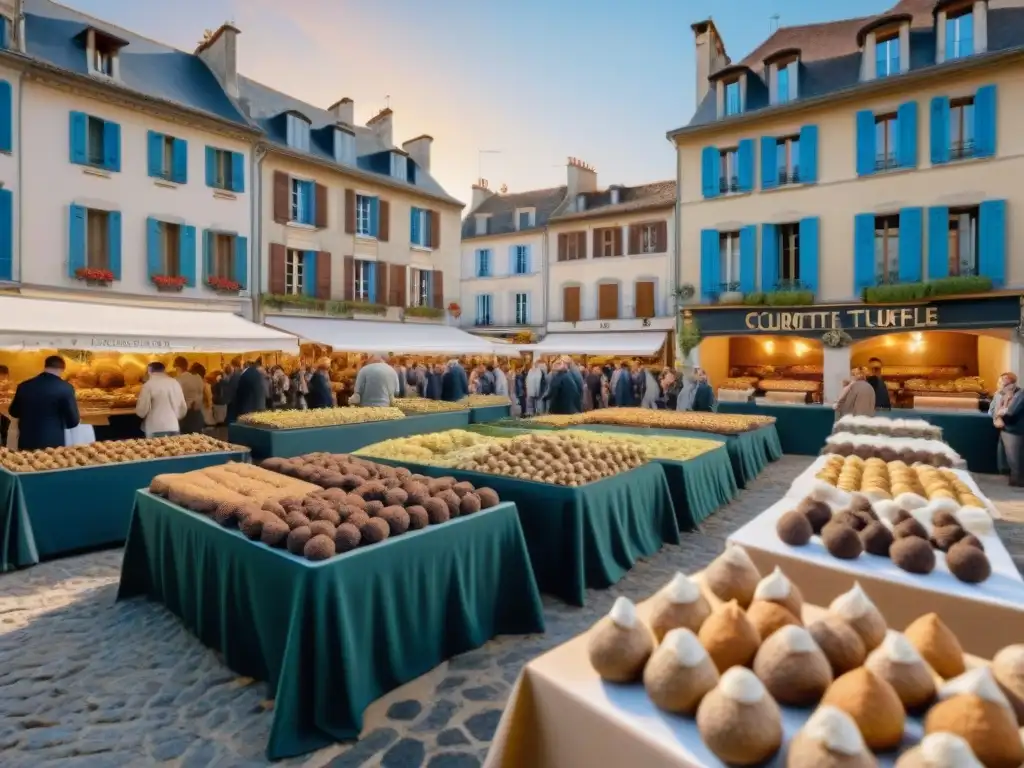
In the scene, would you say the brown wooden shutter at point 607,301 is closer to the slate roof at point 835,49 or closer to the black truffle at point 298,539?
the slate roof at point 835,49

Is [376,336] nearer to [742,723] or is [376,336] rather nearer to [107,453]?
[107,453]

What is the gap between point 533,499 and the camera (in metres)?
4.71

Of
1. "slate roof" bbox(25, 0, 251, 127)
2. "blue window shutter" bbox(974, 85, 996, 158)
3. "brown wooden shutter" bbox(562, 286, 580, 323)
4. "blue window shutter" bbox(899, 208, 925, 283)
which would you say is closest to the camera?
"blue window shutter" bbox(974, 85, 996, 158)

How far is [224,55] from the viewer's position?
17625 mm

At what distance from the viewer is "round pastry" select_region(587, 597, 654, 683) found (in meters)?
1.78

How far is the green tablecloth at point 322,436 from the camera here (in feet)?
25.9

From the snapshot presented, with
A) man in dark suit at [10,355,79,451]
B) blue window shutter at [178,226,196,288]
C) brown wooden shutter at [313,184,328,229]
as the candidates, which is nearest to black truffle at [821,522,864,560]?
man in dark suit at [10,355,79,451]

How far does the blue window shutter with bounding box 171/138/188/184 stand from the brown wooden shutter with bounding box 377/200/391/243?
6.64m

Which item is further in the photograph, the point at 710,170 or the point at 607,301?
the point at 607,301

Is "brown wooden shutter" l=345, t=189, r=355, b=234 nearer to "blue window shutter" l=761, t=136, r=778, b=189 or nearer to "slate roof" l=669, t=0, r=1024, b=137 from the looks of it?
"slate roof" l=669, t=0, r=1024, b=137

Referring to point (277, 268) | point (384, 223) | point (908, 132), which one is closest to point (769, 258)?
point (908, 132)

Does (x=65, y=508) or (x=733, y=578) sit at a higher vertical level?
(x=733, y=578)

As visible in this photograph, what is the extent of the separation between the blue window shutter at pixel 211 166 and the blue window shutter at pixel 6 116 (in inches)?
167

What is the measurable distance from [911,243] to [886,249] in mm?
709
